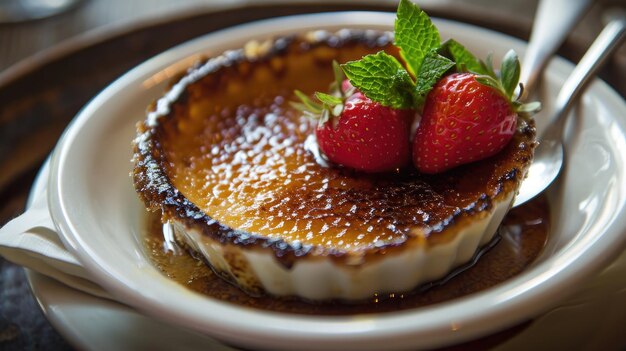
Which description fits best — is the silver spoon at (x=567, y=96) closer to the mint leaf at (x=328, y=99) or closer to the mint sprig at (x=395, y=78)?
the mint sprig at (x=395, y=78)

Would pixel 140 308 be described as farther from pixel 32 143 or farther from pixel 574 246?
pixel 32 143

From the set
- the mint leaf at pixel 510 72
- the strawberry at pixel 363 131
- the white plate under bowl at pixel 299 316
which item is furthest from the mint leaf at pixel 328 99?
the white plate under bowl at pixel 299 316

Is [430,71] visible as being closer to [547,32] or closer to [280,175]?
[280,175]

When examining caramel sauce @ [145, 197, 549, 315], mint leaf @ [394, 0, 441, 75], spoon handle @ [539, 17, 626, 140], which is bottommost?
caramel sauce @ [145, 197, 549, 315]

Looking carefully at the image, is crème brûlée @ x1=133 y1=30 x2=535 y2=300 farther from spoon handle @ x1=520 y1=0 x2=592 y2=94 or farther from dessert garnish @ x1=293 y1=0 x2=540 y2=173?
spoon handle @ x1=520 y1=0 x2=592 y2=94

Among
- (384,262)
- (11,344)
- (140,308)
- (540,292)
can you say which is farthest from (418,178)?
(11,344)

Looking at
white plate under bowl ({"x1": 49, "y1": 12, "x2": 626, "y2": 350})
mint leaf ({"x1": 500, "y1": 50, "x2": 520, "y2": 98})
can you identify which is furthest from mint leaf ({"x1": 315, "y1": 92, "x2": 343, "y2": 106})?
white plate under bowl ({"x1": 49, "y1": 12, "x2": 626, "y2": 350})

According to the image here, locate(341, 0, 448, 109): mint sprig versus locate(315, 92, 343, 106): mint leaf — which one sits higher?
locate(341, 0, 448, 109): mint sprig
